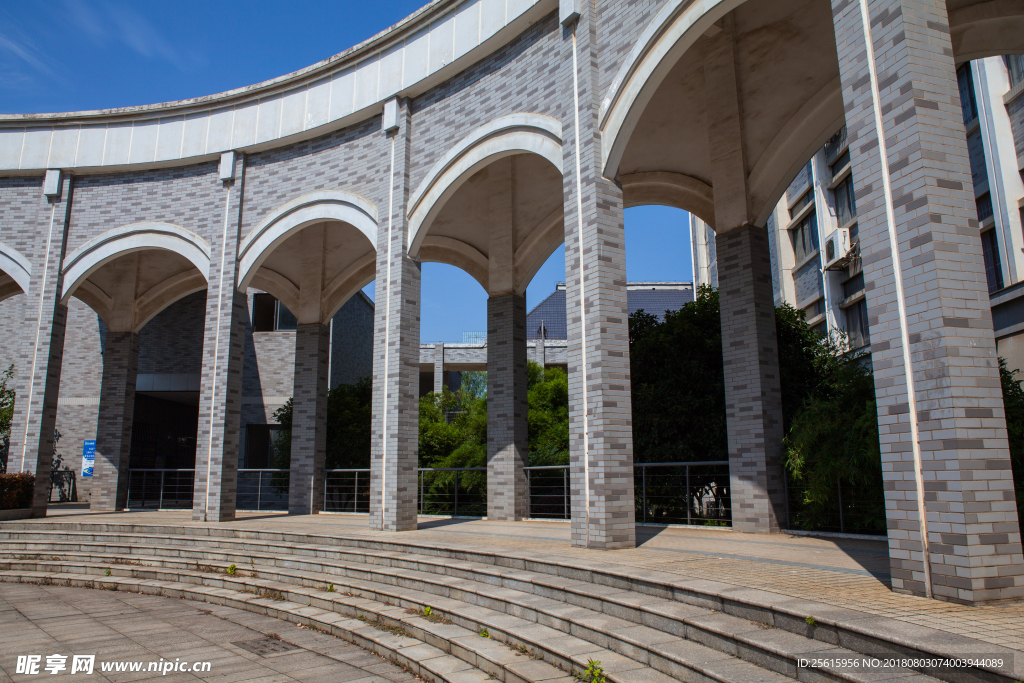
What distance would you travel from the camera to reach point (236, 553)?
10156 mm

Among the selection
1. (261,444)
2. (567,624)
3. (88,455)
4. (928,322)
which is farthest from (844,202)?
(88,455)

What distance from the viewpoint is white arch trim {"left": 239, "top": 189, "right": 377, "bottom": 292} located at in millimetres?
12289

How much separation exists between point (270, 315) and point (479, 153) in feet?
44.7

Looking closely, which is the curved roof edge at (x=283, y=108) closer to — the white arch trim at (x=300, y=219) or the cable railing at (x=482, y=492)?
the white arch trim at (x=300, y=219)

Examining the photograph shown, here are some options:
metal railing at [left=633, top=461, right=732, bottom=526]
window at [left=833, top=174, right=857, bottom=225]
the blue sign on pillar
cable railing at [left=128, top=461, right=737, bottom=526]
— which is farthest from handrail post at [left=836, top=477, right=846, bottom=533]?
the blue sign on pillar

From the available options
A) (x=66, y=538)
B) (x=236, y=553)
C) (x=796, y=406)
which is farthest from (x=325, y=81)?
(x=796, y=406)

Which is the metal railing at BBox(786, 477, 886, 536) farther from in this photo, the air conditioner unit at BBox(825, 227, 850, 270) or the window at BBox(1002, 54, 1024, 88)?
the air conditioner unit at BBox(825, 227, 850, 270)

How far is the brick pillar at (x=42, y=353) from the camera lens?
13945mm

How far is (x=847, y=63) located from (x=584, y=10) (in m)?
4.40

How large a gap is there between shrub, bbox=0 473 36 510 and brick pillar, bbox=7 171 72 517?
0.12 m

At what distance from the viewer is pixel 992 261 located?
52.2ft

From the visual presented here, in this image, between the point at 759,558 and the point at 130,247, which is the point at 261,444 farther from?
the point at 759,558

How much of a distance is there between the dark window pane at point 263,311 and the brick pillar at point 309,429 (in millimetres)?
6780

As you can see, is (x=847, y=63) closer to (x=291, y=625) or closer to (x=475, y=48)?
(x=475, y=48)
